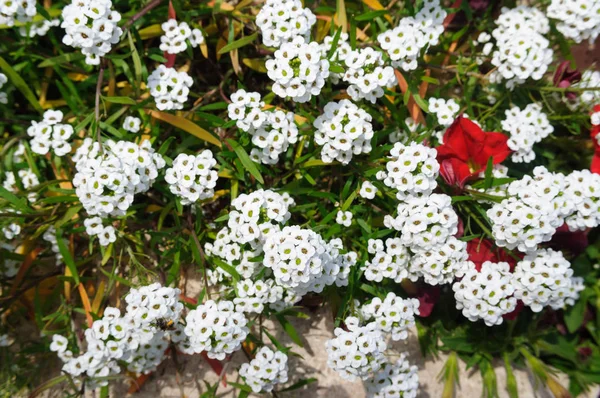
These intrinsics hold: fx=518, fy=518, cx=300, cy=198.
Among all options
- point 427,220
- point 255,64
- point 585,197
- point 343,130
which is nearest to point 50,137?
point 255,64

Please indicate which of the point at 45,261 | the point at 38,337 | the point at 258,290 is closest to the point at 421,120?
the point at 258,290

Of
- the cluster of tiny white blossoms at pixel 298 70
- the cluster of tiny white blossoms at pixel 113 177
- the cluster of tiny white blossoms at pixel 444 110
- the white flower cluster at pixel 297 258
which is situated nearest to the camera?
the white flower cluster at pixel 297 258

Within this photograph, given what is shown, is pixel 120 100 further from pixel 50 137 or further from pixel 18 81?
pixel 18 81

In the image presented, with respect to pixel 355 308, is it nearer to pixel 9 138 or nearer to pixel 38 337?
pixel 38 337

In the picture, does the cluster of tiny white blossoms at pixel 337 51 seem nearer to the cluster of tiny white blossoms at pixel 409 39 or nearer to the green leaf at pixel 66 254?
the cluster of tiny white blossoms at pixel 409 39

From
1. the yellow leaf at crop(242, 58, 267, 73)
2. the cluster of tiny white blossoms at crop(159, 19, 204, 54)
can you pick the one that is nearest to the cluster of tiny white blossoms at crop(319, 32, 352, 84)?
the yellow leaf at crop(242, 58, 267, 73)

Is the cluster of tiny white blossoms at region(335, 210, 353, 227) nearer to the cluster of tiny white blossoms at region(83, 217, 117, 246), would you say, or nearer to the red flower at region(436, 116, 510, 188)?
the red flower at region(436, 116, 510, 188)

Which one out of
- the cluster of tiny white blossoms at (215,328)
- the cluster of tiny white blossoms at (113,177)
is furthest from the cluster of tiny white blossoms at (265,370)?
the cluster of tiny white blossoms at (113,177)
